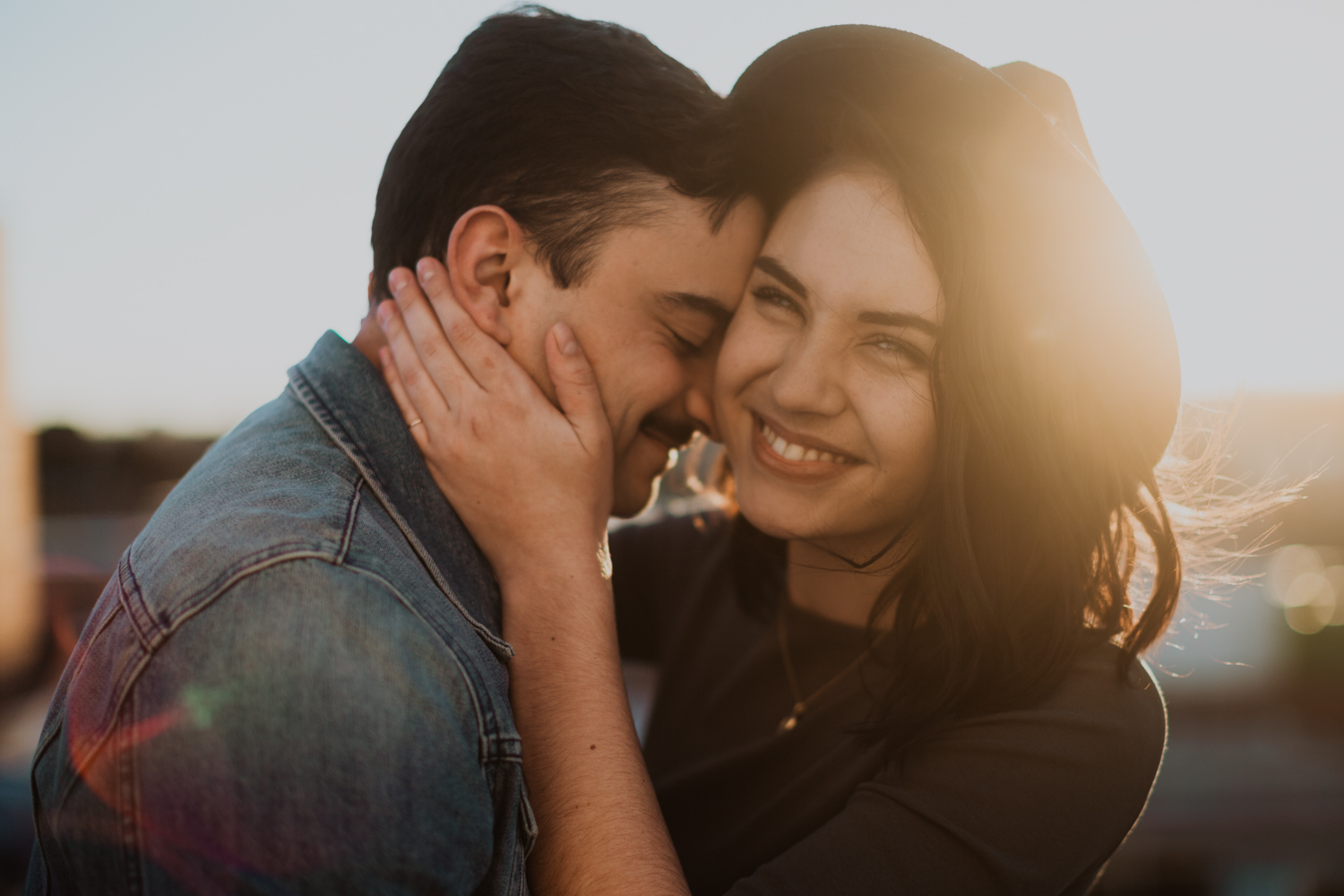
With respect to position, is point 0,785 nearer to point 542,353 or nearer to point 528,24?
point 542,353

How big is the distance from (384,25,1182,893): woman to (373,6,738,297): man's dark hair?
0.19 meters

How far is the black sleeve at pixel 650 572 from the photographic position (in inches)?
111

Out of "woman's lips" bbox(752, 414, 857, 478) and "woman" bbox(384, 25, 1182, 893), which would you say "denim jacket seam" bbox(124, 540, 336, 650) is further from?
"woman's lips" bbox(752, 414, 857, 478)

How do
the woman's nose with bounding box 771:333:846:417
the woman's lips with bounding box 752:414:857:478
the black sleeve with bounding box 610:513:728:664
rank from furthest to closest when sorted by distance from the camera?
the black sleeve with bounding box 610:513:728:664, the woman's lips with bounding box 752:414:857:478, the woman's nose with bounding box 771:333:846:417

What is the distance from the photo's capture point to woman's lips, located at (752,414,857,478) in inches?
75.6

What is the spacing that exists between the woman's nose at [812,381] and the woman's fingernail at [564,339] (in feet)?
1.62

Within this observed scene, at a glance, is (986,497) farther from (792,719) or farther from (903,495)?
(792,719)

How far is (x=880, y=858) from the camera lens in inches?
57.0

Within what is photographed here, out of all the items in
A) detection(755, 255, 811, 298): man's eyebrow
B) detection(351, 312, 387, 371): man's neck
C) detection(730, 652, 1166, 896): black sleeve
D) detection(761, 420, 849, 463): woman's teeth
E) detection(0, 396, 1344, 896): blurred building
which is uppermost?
detection(755, 255, 811, 298): man's eyebrow

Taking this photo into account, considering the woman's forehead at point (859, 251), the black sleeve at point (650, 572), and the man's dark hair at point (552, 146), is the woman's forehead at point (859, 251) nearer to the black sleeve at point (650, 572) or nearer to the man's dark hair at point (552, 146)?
the man's dark hair at point (552, 146)

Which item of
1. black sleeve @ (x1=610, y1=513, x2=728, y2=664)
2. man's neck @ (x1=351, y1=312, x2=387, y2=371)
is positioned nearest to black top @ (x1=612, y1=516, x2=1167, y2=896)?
black sleeve @ (x1=610, y1=513, x2=728, y2=664)

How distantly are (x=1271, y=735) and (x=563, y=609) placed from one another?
9.29m

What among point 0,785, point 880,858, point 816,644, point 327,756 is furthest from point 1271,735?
point 0,785

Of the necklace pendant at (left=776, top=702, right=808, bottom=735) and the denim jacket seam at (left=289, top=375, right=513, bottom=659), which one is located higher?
the denim jacket seam at (left=289, top=375, right=513, bottom=659)
